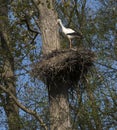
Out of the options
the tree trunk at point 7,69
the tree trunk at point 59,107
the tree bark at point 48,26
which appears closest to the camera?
the tree trunk at point 59,107

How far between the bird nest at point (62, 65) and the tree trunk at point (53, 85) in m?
0.16

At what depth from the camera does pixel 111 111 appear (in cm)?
1238

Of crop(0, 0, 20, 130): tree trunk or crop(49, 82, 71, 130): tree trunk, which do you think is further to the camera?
crop(0, 0, 20, 130): tree trunk

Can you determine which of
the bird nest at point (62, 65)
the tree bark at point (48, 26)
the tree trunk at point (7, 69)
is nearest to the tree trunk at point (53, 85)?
the tree bark at point (48, 26)

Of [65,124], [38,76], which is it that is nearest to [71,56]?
[38,76]

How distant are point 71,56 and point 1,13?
18.2 feet

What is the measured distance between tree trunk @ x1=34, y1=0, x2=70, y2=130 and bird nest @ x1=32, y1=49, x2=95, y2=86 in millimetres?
160

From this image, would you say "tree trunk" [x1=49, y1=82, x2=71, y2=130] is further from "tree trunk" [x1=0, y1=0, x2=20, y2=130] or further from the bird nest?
"tree trunk" [x1=0, y1=0, x2=20, y2=130]

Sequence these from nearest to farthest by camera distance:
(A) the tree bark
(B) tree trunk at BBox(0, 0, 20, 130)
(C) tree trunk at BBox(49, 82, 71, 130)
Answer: (C) tree trunk at BBox(49, 82, 71, 130)
(A) the tree bark
(B) tree trunk at BBox(0, 0, 20, 130)

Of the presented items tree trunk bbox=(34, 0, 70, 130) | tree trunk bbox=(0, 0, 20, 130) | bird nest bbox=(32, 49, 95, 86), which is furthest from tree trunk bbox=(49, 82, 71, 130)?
tree trunk bbox=(0, 0, 20, 130)

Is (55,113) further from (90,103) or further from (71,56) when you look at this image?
(90,103)

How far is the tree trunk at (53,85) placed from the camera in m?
7.43

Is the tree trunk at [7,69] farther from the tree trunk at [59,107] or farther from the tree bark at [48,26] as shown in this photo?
the tree trunk at [59,107]

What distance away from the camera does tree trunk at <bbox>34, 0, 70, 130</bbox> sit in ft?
24.4
